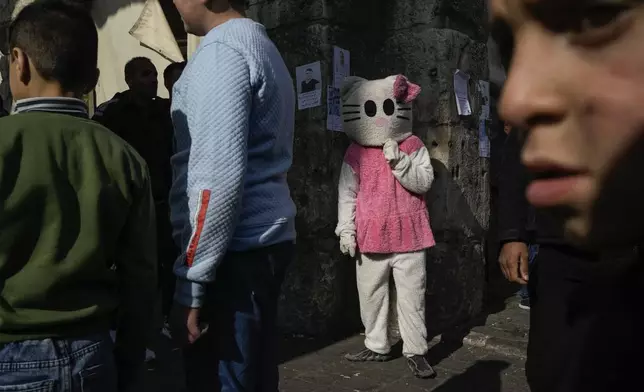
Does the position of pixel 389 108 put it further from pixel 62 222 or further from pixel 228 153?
pixel 62 222

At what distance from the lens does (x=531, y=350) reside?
1.59 m

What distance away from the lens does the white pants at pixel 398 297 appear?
349 cm

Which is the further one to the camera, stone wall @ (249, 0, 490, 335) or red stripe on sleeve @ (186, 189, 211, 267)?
stone wall @ (249, 0, 490, 335)

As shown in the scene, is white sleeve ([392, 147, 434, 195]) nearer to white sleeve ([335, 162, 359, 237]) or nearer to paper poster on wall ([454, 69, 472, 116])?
white sleeve ([335, 162, 359, 237])

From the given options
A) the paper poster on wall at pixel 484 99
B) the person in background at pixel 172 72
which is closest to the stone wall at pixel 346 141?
the paper poster on wall at pixel 484 99

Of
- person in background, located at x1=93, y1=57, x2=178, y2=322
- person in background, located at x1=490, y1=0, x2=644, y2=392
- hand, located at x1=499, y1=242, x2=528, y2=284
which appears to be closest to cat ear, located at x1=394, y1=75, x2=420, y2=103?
person in background, located at x1=93, y1=57, x2=178, y2=322

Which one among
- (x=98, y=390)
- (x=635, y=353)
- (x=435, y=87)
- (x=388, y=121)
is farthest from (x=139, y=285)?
(x=435, y=87)

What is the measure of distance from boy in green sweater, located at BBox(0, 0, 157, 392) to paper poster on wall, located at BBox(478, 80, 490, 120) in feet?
10.6

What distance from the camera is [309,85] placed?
12.7ft

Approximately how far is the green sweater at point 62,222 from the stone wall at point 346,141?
244 cm

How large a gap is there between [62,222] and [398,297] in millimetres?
2448

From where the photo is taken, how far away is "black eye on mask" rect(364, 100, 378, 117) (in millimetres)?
3557

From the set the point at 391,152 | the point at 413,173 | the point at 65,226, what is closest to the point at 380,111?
the point at 391,152

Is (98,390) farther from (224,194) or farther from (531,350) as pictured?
(531,350)
